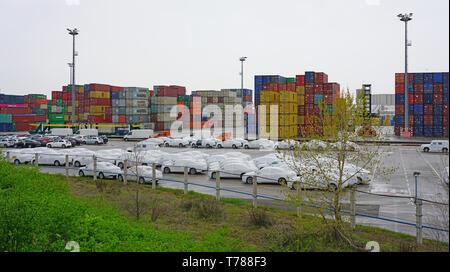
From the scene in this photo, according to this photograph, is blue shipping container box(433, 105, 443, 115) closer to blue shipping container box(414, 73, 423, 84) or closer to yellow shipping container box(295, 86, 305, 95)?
blue shipping container box(414, 73, 423, 84)

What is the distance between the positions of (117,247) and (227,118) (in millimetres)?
87562

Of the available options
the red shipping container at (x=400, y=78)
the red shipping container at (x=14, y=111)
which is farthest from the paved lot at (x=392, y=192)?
the red shipping container at (x=14, y=111)

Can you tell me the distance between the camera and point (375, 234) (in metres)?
12.9

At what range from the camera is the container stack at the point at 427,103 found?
5791cm

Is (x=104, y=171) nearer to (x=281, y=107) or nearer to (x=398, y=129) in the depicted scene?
(x=281, y=107)

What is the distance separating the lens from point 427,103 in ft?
193

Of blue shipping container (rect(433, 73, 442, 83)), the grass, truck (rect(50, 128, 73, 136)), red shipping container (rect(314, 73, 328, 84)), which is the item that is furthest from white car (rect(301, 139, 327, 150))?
truck (rect(50, 128, 73, 136))

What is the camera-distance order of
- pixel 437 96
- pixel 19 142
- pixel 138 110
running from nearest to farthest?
pixel 19 142, pixel 437 96, pixel 138 110

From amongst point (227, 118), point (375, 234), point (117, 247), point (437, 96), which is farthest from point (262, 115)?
point (117, 247)

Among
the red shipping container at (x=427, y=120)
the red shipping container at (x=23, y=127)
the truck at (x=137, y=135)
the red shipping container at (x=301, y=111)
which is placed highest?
the red shipping container at (x=301, y=111)

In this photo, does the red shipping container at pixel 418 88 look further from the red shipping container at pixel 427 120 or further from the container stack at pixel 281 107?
the container stack at pixel 281 107

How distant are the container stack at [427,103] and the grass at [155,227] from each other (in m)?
52.1
